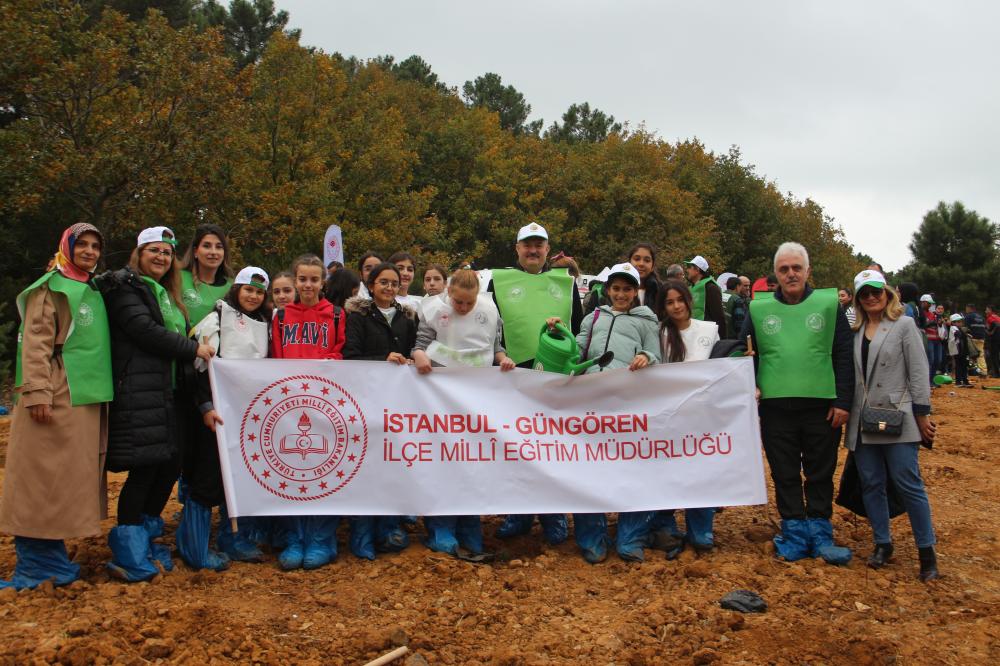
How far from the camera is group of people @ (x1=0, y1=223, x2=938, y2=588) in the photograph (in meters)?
4.50

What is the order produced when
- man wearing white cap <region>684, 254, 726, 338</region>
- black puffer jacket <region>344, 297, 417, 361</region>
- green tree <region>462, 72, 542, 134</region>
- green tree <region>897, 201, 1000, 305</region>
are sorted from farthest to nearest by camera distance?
green tree <region>462, 72, 542, 134</region> < green tree <region>897, 201, 1000, 305</region> < man wearing white cap <region>684, 254, 726, 338</region> < black puffer jacket <region>344, 297, 417, 361</region>

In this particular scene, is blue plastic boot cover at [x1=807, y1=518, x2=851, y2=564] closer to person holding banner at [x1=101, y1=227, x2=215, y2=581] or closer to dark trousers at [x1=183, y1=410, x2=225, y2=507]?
dark trousers at [x1=183, y1=410, x2=225, y2=507]

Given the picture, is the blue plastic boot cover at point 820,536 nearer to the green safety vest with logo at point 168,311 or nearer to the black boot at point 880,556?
the black boot at point 880,556

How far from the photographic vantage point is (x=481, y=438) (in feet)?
17.8

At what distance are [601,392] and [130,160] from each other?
12691 mm

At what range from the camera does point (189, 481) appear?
206 inches

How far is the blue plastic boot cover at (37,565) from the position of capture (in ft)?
14.9

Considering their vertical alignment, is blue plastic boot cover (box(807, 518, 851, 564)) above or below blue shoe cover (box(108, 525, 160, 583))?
below

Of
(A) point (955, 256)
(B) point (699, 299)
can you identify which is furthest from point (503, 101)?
(B) point (699, 299)

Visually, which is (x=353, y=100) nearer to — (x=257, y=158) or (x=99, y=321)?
(x=257, y=158)

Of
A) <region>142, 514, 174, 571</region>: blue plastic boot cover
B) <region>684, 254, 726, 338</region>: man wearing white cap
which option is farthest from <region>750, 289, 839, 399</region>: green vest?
<region>142, 514, 174, 571</region>: blue plastic boot cover

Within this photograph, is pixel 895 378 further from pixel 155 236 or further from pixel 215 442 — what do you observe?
pixel 155 236

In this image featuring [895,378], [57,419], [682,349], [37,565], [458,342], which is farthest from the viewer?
[682,349]

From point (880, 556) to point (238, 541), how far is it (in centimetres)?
405
